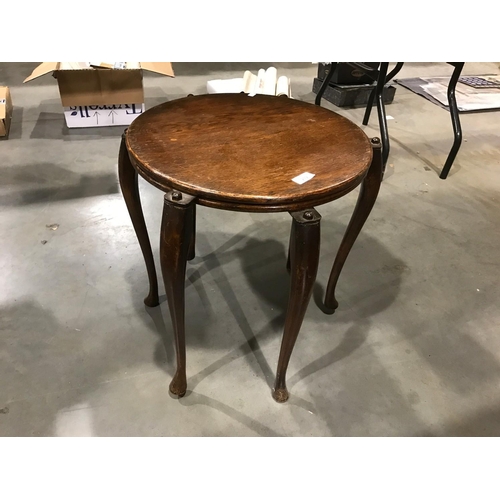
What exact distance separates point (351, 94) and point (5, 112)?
6.15 ft

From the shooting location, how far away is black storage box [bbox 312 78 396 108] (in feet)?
8.14

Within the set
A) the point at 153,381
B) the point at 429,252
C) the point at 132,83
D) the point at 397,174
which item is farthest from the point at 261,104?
the point at 132,83

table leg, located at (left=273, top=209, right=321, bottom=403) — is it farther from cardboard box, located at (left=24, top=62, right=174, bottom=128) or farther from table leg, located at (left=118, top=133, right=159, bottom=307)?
cardboard box, located at (left=24, top=62, right=174, bottom=128)

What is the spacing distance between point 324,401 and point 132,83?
1.78 m

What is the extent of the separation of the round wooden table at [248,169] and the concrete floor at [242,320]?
0.12 meters

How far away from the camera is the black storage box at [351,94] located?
97.7 inches

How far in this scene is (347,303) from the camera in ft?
4.15

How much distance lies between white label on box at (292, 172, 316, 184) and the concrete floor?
54 centimetres

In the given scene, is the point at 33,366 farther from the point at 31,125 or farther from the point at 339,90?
the point at 339,90

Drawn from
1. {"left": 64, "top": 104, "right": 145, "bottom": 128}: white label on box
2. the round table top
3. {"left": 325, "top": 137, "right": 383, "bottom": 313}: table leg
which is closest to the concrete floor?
{"left": 325, "top": 137, "right": 383, "bottom": 313}: table leg

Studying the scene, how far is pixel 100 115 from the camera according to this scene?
216cm

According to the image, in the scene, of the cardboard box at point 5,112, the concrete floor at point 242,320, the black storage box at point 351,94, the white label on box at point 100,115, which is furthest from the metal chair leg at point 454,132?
the cardboard box at point 5,112

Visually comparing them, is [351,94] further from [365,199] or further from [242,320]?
[242,320]

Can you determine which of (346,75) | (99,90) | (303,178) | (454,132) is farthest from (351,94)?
(303,178)
